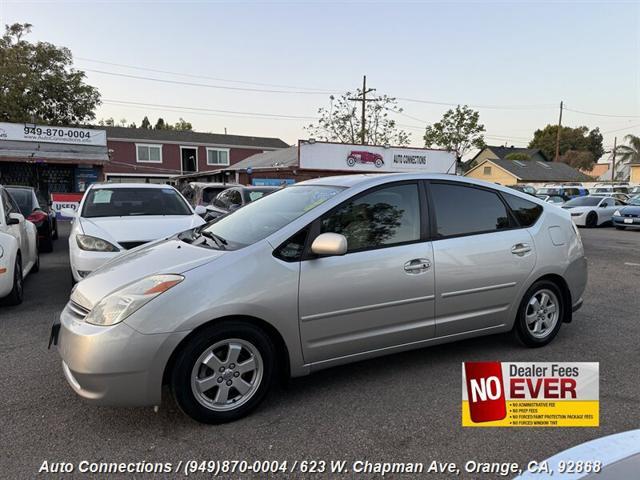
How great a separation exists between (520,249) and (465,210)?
0.63 metres

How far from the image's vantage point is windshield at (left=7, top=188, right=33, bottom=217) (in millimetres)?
9789

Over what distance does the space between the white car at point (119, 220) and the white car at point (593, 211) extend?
58.3ft

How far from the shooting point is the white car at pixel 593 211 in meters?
19.6

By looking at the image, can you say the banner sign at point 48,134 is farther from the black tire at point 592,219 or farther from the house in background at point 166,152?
the black tire at point 592,219

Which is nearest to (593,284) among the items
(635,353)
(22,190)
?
(635,353)

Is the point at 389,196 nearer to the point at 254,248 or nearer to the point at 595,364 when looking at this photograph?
the point at 254,248

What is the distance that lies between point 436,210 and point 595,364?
1.95m

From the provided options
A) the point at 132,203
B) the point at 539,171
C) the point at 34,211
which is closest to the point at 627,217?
the point at 132,203

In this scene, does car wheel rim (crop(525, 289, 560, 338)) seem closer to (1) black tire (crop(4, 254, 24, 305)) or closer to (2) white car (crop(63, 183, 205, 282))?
(2) white car (crop(63, 183, 205, 282))

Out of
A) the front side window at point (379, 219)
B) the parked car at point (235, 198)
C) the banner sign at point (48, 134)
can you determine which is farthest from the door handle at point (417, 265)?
the banner sign at point (48, 134)

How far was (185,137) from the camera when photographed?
4294 centimetres

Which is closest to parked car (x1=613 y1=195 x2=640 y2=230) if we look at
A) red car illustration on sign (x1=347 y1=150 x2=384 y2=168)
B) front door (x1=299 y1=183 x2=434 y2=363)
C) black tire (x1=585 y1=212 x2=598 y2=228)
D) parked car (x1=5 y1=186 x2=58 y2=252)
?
black tire (x1=585 y1=212 x2=598 y2=228)

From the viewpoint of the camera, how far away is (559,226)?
175 inches

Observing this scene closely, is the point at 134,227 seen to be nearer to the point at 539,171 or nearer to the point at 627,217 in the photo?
the point at 627,217
